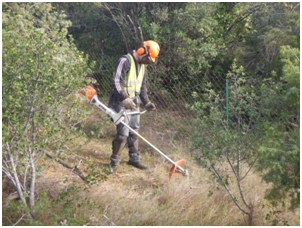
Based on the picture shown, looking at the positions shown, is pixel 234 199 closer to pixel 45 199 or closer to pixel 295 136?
pixel 295 136

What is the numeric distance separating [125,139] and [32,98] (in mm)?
1953

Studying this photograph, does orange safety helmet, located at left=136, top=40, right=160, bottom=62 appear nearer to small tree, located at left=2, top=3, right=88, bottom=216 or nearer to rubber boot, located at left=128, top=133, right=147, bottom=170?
rubber boot, located at left=128, top=133, right=147, bottom=170

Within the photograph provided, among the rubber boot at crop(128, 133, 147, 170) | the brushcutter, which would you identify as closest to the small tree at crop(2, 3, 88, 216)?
the brushcutter

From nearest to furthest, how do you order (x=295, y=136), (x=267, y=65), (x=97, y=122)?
(x=295, y=136) → (x=97, y=122) → (x=267, y=65)

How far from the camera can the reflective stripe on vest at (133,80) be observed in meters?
5.38

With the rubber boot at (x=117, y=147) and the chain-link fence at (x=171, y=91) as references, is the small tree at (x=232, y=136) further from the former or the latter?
the chain-link fence at (x=171, y=91)

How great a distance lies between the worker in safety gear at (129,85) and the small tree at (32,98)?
3.60 ft

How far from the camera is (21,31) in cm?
505

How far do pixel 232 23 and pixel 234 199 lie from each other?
4.34 metres

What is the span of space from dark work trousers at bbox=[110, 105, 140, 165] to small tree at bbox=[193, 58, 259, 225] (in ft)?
3.97

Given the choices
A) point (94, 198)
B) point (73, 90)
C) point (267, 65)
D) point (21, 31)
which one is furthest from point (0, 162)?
point (267, 65)

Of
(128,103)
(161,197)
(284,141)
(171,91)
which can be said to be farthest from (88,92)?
(171,91)

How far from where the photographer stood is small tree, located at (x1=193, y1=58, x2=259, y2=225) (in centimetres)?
425

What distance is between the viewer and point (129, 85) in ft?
17.8
